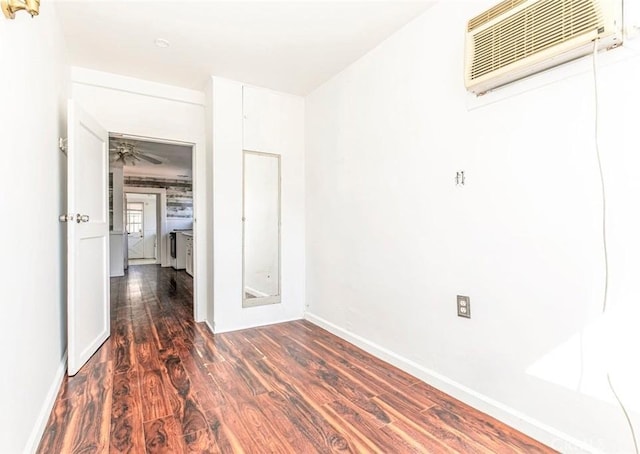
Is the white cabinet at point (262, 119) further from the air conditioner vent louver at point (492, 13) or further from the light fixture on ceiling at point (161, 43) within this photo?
the air conditioner vent louver at point (492, 13)

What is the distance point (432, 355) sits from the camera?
208cm

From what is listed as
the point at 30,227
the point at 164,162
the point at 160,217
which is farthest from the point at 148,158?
the point at 30,227

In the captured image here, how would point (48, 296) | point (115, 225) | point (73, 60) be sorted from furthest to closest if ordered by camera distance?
point (115, 225)
point (73, 60)
point (48, 296)

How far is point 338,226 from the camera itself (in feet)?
9.86

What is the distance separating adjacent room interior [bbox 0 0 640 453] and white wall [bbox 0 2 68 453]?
2 centimetres

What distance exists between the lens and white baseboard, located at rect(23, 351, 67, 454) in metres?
1.41

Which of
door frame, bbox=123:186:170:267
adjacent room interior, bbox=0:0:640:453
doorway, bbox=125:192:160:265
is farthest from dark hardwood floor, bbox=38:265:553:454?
doorway, bbox=125:192:160:265

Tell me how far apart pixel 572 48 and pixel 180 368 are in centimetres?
280

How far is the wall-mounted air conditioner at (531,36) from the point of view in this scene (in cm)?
124

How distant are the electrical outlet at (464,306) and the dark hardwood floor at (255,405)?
0.50 metres

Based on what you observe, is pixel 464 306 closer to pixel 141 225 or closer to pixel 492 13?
pixel 492 13

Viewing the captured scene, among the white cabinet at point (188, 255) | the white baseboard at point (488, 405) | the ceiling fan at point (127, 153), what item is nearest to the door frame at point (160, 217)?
the white cabinet at point (188, 255)

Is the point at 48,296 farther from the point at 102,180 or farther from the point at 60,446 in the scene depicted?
the point at 102,180

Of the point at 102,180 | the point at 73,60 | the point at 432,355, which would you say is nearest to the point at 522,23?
the point at 432,355
